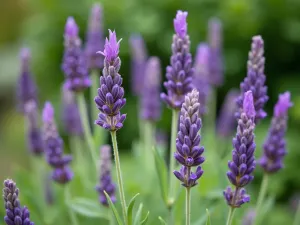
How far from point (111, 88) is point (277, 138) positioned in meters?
0.95

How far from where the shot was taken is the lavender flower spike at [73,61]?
2.44m

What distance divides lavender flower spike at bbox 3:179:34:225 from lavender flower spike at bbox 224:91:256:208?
2.52 feet

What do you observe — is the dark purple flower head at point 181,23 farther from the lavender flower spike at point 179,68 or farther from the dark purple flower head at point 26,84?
the dark purple flower head at point 26,84

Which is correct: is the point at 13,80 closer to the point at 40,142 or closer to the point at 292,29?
the point at 292,29

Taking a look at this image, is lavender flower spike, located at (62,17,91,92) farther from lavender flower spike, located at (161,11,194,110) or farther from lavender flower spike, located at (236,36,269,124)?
lavender flower spike, located at (236,36,269,124)

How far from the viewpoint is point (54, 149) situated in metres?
2.40

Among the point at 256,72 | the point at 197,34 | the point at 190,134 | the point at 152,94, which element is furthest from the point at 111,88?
the point at 197,34

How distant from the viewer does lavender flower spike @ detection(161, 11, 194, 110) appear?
6.85 feet

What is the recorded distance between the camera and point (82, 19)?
590 cm

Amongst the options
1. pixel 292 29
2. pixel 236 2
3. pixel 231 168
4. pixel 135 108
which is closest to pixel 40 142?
pixel 231 168

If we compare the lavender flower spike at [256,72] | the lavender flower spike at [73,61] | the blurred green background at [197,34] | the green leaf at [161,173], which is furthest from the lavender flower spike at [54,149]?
the blurred green background at [197,34]

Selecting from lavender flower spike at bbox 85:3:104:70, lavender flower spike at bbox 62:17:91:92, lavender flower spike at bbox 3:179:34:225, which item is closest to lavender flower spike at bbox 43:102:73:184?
lavender flower spike at bbox 62:17:91:92

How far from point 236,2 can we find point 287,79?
0.91m

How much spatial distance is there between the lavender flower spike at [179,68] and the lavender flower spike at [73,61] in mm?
524
